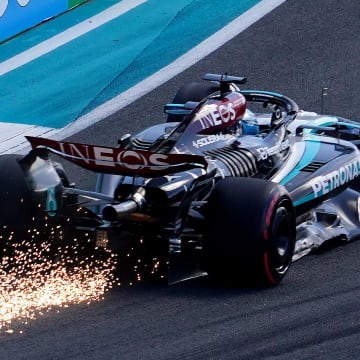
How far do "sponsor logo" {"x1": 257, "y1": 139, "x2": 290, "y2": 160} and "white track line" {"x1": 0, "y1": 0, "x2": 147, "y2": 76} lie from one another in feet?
18.6

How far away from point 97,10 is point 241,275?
878 cm

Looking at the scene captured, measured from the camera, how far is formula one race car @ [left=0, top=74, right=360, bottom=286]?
658 centimetres

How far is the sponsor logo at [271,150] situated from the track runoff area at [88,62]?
337 cm

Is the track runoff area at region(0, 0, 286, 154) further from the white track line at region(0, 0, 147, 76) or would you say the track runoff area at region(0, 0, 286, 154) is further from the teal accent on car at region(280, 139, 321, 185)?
the teal accent on car at region(280, 139, 321, 185)

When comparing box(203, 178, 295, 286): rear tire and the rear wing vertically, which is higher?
the rear wing

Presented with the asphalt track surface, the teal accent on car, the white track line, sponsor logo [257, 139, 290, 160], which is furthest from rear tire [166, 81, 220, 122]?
the white track line

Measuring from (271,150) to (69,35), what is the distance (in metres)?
6.59

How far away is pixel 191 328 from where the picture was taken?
19.6ft

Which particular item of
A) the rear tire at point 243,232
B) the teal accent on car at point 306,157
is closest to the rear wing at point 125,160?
the rear tire at point 243,232

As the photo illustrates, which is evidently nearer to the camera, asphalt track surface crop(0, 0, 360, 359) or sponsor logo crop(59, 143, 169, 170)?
asphalt track surface crop(0, 0, 360, 359)

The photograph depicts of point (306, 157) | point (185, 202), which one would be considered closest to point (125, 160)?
point (185, 202)

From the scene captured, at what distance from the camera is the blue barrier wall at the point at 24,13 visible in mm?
13141

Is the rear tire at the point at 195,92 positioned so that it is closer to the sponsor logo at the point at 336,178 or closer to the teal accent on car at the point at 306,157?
the teal accent on car at the point at 306,157

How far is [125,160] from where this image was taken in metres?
6.61
